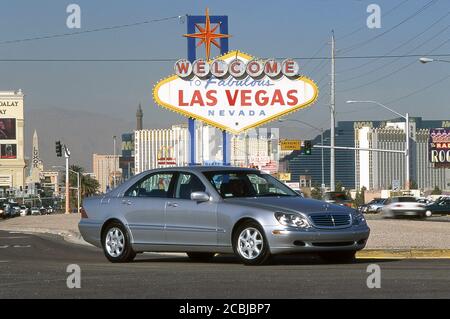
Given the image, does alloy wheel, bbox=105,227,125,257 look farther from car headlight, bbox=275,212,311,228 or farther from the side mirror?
car headlight, bbox=275,212,311,228

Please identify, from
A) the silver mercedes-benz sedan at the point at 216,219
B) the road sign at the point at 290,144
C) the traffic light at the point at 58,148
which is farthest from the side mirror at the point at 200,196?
the road sign at the point at 290,144

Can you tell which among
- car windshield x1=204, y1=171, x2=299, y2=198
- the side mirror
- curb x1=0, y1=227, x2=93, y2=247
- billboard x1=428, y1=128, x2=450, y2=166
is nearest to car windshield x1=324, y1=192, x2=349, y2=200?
curb x1=0, y1=227, x2=93, y2=247

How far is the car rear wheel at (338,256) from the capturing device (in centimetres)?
1612

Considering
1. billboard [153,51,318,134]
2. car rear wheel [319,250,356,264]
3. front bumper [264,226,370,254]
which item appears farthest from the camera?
billboard [153,51,318,134]

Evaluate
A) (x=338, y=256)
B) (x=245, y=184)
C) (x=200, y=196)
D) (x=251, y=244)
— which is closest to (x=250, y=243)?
(x=251, y=244)

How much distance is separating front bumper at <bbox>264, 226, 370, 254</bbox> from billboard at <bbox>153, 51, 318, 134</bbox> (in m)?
20.6

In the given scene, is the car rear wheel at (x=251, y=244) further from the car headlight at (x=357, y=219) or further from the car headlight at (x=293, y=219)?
the car headlight at (x=357, y=219)

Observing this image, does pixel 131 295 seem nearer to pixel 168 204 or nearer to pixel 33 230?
pixel 168 204

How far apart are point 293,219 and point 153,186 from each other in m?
2.92

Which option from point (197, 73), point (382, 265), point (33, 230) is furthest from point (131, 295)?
point (33, 230)

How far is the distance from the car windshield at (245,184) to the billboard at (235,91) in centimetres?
1908

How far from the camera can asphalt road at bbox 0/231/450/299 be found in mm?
11266

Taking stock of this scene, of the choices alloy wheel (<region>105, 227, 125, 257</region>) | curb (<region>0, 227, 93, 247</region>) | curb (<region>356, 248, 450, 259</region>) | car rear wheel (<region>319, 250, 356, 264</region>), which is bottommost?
curb (<region>0, 227, 93, 247</region>)
